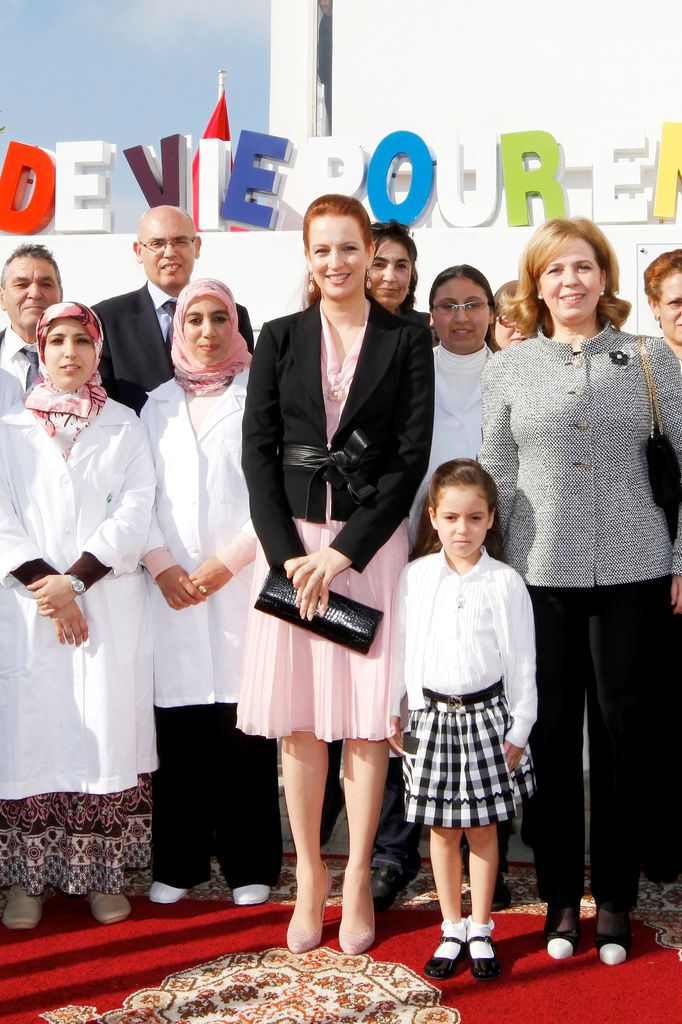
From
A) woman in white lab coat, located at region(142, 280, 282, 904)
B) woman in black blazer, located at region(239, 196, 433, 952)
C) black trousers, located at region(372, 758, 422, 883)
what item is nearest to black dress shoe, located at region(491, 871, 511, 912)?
black trousers, located at region(372, 758, 422, 883)

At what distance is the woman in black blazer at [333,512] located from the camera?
286 cm

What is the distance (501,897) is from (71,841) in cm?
135

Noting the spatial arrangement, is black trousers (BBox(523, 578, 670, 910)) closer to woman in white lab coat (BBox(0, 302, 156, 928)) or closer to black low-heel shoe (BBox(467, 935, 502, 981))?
black low-heel shoe (BBox(467, 935, 502, 981))

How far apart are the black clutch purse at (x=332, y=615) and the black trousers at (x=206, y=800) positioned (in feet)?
2.04

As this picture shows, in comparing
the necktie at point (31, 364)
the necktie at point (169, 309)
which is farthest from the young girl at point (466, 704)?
the necktie at point (31, 364)

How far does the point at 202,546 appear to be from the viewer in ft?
10.7

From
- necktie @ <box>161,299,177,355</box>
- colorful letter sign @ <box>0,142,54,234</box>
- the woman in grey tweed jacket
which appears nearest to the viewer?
the woman in grey tweed jacket

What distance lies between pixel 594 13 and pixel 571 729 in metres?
8.73

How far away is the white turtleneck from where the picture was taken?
11.1 feet

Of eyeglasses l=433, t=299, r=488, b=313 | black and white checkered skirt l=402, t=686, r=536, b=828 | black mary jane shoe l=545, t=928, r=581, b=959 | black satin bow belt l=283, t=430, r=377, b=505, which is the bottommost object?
black mary jane shoe l=545, t=928, r=581, b=959

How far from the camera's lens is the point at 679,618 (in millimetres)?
3436

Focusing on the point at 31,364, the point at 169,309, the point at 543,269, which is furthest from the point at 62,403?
the point at 543,269

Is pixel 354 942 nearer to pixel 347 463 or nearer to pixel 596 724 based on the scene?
pixel 596 724

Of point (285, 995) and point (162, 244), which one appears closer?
point (285, 995)
